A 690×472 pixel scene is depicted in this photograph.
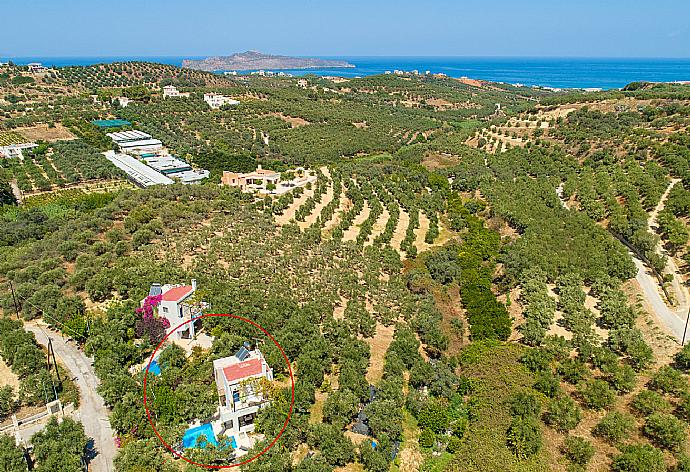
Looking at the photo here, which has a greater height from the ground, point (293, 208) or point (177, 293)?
point (177, 293)

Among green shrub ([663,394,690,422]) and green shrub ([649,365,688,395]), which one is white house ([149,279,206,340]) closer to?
green shrub ([663,394,690,422])

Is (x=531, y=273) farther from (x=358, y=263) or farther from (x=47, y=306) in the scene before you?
(x=47, y=306)

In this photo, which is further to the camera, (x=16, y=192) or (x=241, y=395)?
(x=16, y=192)

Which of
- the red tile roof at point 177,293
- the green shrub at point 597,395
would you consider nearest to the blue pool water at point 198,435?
the red tile roof at point 177,293

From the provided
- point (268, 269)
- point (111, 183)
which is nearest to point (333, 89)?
point (111, 183)

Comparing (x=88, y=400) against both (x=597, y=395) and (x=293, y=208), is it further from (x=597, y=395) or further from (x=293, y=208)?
(x=293, y=208)

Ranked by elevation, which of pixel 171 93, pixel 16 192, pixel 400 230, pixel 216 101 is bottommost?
pixel 400 230

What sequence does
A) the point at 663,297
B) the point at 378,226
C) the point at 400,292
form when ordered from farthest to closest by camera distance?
the point at 378,226, the point at 400,292, the point at 663,297

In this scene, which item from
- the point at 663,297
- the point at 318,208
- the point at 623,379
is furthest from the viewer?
the point at 318,208

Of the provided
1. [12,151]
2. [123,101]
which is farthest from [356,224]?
[123,101]
